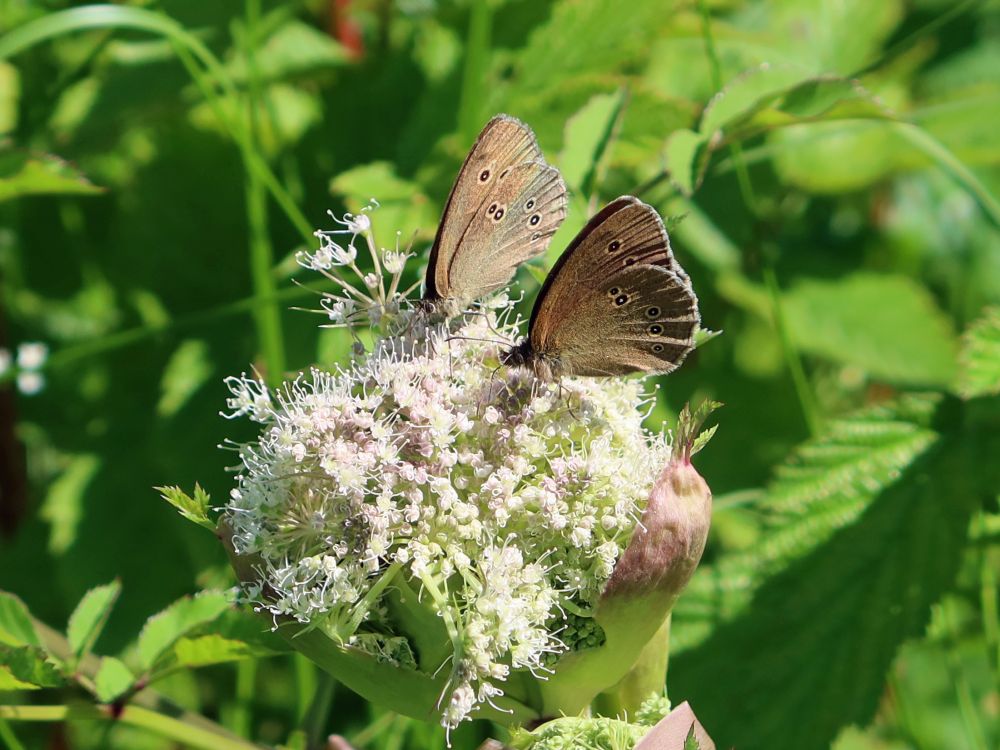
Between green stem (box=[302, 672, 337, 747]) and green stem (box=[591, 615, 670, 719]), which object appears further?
green stem (box=[302, 672, 337, 747])

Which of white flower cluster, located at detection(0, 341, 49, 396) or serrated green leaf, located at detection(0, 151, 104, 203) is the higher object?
serrated green leaf, located at detection(0, 151, 104, 203)

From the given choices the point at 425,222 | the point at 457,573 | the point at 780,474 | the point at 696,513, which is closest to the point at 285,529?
the point at 457,573

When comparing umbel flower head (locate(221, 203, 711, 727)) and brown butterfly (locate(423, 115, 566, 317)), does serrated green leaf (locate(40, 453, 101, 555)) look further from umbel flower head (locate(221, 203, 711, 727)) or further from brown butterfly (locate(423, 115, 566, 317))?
brown butterfly (locate(423, 115, 566, 317))

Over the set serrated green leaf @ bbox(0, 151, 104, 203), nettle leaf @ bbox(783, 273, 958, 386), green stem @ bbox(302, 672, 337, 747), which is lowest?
green stem @ bbox(302, 672, 337, 747)

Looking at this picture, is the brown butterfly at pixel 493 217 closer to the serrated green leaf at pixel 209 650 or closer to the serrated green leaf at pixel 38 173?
the serrated green leaf at pixel 209 650

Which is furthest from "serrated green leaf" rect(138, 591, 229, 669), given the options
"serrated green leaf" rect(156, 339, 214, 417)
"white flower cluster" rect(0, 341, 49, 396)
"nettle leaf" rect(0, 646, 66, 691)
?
"white flower cluster" rect(0, 341, 49, 396)

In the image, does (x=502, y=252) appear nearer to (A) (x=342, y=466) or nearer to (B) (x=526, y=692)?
(A) (x=342, y=466)

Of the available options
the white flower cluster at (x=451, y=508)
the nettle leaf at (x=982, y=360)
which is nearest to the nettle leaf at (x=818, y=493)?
the nettle leaf at (x=982, y=360)
